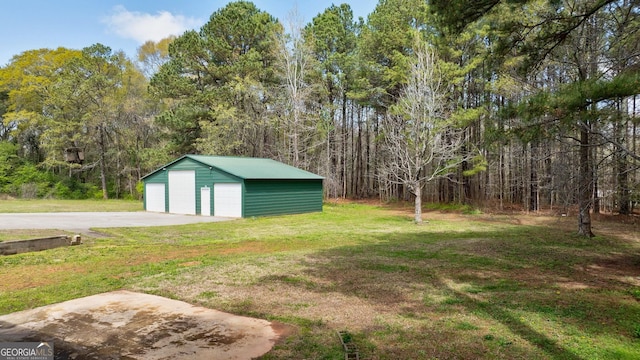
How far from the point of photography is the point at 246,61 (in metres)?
24.2

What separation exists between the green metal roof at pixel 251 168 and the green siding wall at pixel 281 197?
0.26 metres

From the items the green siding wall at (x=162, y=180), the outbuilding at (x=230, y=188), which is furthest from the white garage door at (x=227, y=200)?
the green siding wall at (x=162, y=180)

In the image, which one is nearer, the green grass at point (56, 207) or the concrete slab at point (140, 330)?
the concrete slab at point (140, 330)

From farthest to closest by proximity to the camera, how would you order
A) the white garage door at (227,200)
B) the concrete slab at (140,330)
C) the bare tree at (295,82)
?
1. the bare tree at (295,82)
2. the white garage door at (227,200)
3. the concrete slab at (140,330)

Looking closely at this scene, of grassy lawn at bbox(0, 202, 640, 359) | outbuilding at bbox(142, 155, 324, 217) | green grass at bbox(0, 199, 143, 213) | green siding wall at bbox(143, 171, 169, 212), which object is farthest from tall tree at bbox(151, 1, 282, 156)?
grassy lawn at bbox(0, 202, 640, 359)

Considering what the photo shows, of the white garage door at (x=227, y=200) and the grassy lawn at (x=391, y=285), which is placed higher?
the white garage door at (x=227, y=200)

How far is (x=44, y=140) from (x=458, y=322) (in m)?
33.5

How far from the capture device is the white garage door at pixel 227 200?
16609mm

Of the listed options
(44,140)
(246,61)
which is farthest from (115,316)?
(44,140)

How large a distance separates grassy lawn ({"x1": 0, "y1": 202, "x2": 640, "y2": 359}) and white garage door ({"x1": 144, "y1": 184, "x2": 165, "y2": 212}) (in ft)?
30.7

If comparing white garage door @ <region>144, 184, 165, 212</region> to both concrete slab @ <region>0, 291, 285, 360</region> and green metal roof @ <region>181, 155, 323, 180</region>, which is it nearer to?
green metal roof @ <region>181, 155, 323, 180</region>

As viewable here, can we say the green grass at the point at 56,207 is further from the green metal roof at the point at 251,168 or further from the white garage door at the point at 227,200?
the white garage door at the point at 227,200

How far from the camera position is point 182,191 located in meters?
18.9

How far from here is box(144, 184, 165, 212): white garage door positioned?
19.8 m
